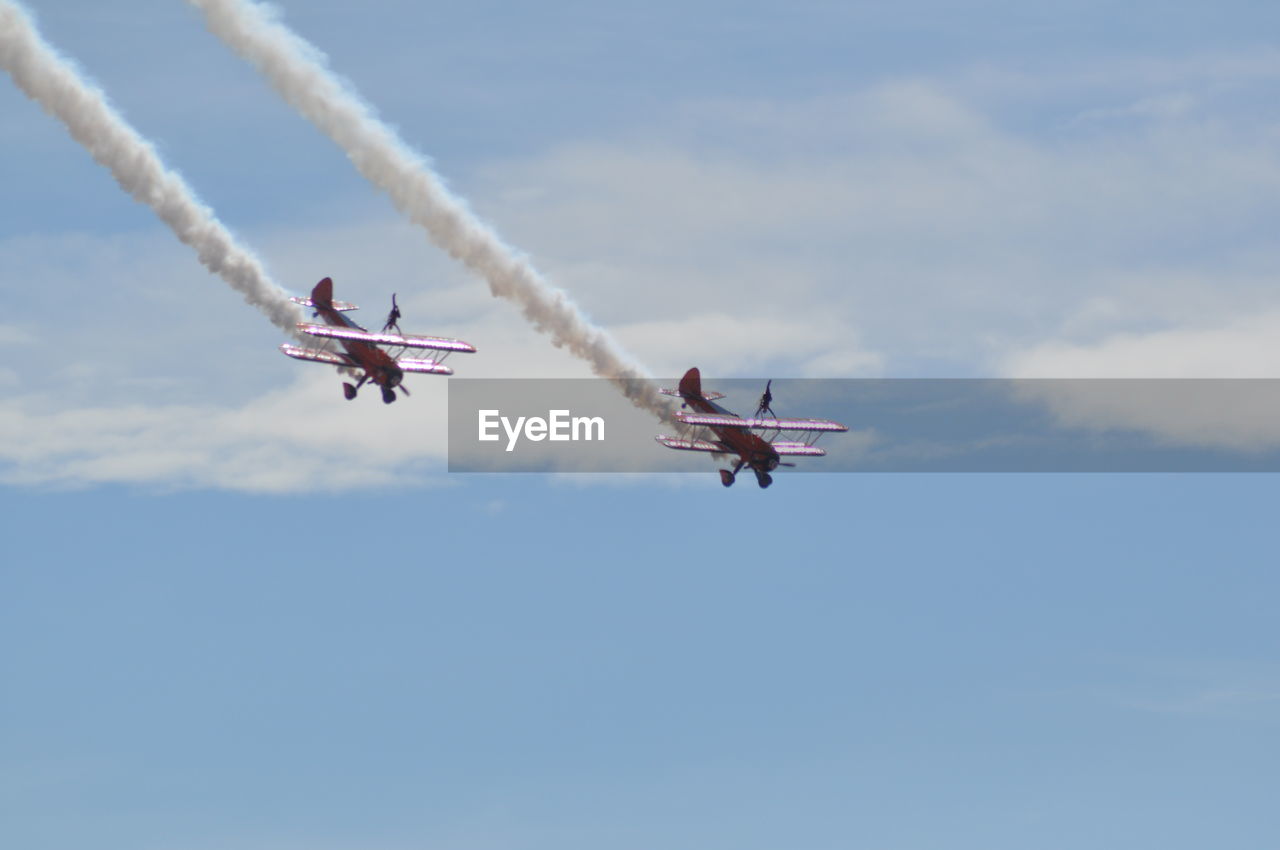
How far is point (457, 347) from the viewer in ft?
534

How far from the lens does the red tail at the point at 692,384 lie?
578ft

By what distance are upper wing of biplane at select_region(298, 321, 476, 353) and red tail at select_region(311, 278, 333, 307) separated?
9187 millimetres

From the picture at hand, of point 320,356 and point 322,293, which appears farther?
point 322,293

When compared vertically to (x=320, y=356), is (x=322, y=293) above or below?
above

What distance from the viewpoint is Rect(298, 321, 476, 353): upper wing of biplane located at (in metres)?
163

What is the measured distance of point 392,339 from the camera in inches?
6447

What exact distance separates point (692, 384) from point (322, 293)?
2701 cm

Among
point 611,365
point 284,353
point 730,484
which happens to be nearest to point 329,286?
point 284,353

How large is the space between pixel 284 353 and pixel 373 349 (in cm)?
607

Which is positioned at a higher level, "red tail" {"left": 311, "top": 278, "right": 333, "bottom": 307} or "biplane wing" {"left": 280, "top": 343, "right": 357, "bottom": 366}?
"red tail" {"left": 311, "top": 278, "right": 333, "bottom": 307}

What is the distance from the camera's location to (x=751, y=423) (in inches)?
6727

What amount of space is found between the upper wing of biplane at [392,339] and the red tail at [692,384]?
65.2ft

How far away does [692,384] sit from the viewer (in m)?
176

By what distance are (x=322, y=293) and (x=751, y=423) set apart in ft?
104
